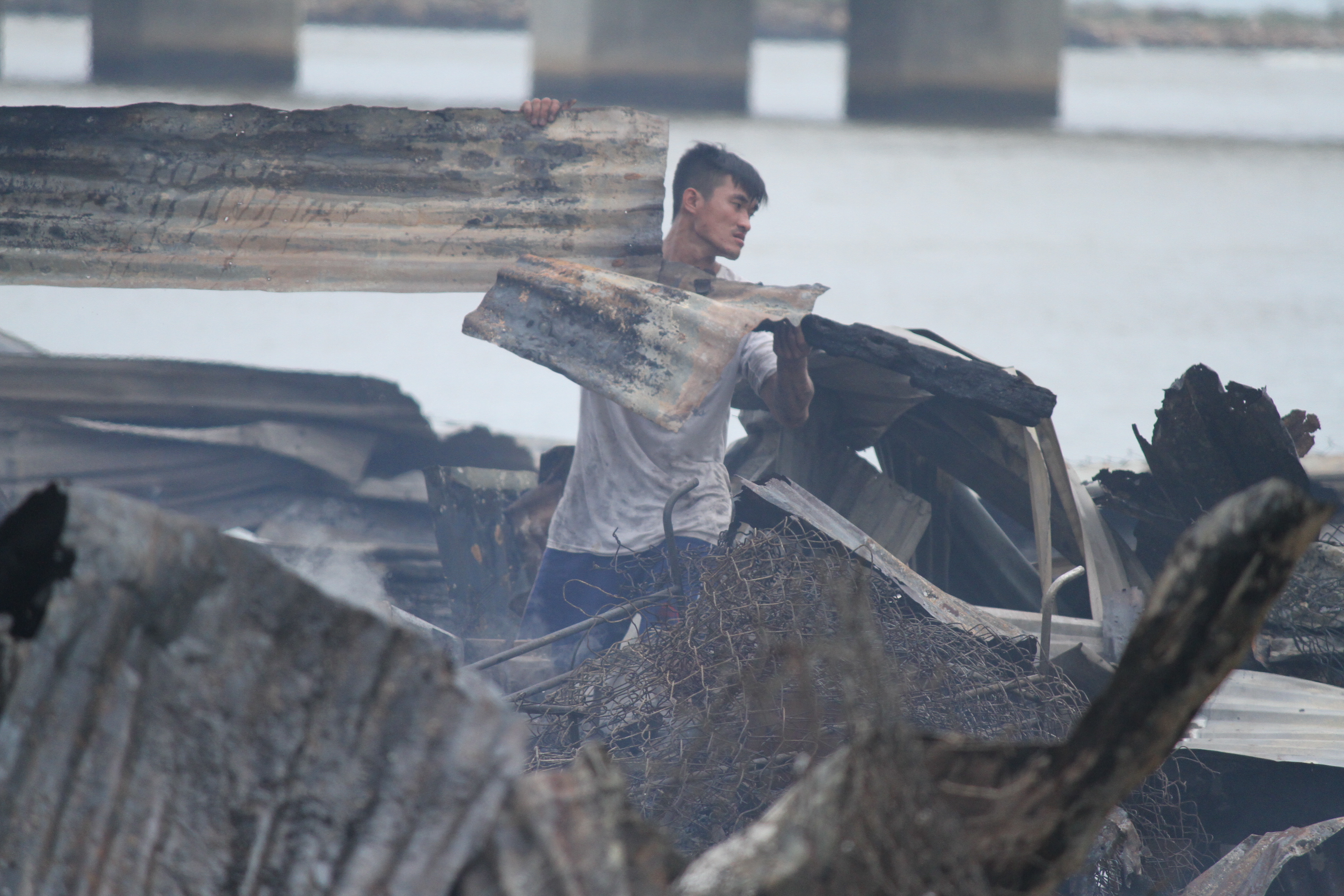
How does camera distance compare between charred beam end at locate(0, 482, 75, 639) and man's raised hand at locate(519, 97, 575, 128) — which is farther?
man's raised hand at locate(519, 97, 575, 128)

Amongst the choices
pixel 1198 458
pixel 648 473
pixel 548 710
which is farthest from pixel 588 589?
pixel 1198 458

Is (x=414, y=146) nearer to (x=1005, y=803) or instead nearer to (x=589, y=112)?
(x=589, y=112)

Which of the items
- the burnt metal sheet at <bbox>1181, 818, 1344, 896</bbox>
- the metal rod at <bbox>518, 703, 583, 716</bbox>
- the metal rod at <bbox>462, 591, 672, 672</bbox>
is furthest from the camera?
the metal rod at <bbox>462, 591, 672, 672</bbox>

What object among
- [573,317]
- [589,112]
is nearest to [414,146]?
[589,112]

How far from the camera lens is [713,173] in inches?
150

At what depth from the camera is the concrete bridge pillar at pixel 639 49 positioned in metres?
21.1

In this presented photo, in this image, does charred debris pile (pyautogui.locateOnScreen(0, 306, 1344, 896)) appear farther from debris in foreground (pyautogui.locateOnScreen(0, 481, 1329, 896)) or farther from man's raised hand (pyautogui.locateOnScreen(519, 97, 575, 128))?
man's raised hand (pyautogui.locateOnScreen(519, 97, 575, 128))

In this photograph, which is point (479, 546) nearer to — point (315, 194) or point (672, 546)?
point (672, 546)

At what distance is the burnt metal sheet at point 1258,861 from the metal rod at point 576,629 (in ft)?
5.18

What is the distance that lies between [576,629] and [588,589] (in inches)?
17.8

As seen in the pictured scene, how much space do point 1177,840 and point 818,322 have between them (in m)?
1.79

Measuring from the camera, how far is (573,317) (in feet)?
11.0

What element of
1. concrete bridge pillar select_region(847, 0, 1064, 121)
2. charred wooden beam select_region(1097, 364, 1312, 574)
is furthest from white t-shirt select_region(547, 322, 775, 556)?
concrete bridge pillar select_region(847, 0, 1064, 121)

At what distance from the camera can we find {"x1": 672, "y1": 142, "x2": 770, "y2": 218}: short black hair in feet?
12.5
